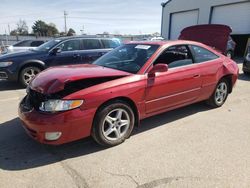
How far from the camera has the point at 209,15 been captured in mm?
21531

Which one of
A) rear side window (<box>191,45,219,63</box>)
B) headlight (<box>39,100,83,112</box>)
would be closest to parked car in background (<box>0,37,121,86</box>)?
rear side window (<box>191,45,219,63</box>)

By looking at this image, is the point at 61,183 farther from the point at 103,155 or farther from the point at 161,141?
the point at 161,141

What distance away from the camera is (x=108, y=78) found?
3.62 m

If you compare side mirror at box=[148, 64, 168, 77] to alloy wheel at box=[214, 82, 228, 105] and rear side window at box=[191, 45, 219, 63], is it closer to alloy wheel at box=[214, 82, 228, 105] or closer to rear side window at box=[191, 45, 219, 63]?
rear side window at box=[191, 45, 219, 63]

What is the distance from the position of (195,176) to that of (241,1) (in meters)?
19.7

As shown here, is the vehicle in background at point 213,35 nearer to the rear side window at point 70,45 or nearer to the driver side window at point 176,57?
the rear side window at point 70,45

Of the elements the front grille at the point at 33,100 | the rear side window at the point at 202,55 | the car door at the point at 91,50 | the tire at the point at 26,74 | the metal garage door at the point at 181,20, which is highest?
Answer: the metal garage door at the point at 181,20

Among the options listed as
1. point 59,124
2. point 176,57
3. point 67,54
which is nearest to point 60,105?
point 59,124

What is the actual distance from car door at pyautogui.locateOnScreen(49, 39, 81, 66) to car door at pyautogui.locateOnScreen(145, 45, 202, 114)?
4.54m

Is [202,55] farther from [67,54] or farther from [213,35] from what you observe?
[213,35]

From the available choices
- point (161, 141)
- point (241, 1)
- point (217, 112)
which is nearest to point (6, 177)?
point (161, 141)

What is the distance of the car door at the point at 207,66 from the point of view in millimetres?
4895

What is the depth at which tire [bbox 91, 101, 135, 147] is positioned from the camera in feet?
11.3

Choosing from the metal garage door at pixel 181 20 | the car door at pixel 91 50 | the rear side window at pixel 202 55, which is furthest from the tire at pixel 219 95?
the metal garage door at pixel 181 20
